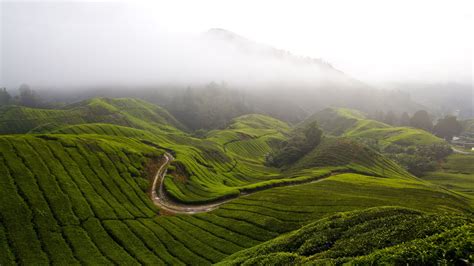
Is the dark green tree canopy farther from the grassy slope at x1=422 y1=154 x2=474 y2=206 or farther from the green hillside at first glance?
the grassy slope at x1=422 y1=154 x2=474 y2=206

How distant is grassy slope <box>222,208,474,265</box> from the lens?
18.7 metres

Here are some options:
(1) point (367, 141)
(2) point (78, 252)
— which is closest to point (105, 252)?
(2) point (78, 252)

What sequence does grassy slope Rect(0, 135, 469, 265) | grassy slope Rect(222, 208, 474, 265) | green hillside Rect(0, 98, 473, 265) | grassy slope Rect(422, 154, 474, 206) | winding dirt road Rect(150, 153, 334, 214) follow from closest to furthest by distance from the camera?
grassy slope Rect(222, 208, 474, 265) < green hillside Rect(0, 98, 473, 265) < grassy slope Rect(0, 135, 469, 265) < winding dirt road Rect(150, 153, 334, 214) < grassy slope Rect(422, 154, 474, 206)

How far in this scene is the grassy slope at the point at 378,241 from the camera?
18.7 m

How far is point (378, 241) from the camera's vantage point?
82.4 feet

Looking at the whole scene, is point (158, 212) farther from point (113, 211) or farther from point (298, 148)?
point (298, 148)

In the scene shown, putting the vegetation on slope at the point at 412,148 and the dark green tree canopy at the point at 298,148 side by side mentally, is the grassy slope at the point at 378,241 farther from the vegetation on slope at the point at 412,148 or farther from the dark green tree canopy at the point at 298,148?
the vegetation on slope at the point at 412,148

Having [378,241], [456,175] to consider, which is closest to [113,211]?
[378,241]

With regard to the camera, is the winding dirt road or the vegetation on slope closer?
the winding dirt road

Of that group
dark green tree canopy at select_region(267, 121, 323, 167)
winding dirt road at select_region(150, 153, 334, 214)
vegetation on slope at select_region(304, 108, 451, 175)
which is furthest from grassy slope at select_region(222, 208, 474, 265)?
vegetation on slope at select_region(304, 108, 451, 175)

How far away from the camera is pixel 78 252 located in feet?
127

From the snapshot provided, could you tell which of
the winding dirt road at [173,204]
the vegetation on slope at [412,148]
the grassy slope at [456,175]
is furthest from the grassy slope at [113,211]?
the vegetation on slope at [412,148]

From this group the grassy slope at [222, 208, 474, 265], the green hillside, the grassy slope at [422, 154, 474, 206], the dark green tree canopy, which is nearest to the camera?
the grassy slope at [222, 208, 474, 265]

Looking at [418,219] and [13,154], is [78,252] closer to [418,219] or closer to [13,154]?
[13,154]
